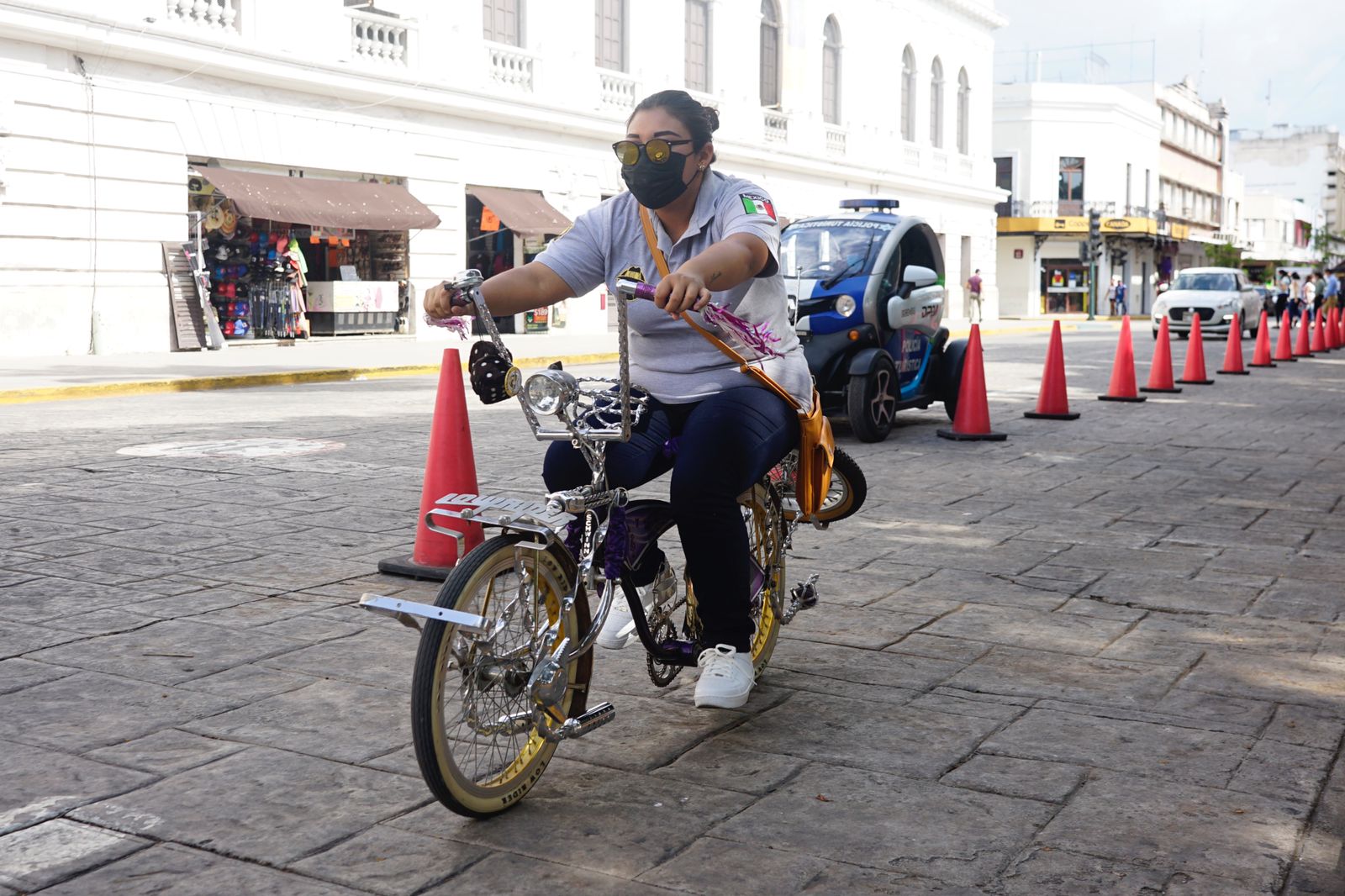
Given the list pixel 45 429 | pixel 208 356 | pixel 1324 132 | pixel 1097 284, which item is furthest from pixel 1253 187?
pixel 45 429

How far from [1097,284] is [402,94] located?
44968 mm

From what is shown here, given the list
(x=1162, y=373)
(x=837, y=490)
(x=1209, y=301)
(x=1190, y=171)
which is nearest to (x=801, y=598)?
(x=837, y=490)

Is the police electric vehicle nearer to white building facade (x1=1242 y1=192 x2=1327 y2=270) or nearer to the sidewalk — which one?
the sidewalk

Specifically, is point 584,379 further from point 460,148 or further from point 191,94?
point 460,148

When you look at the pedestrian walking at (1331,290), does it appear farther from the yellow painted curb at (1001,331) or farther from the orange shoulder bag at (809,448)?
the orange shoulder bag at (809,448)

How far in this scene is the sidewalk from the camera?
14.4m

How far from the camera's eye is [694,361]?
3600 millimetres

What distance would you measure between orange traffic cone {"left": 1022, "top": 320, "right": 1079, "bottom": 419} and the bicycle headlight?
9415 millimetres

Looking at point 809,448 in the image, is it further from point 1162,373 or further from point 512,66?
point 512,66

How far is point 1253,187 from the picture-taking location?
113 m

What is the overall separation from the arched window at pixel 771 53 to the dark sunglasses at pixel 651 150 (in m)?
33.4

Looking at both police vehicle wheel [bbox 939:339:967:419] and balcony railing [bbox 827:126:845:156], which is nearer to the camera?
police vehicle wheel [bbox 939:339:967:419]

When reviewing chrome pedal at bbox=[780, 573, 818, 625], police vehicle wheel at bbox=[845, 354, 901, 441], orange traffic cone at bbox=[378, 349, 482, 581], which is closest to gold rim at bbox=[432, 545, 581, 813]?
chrome pedal at bbox=[780, 573, 818, 625]

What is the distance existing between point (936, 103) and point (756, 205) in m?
43.6
